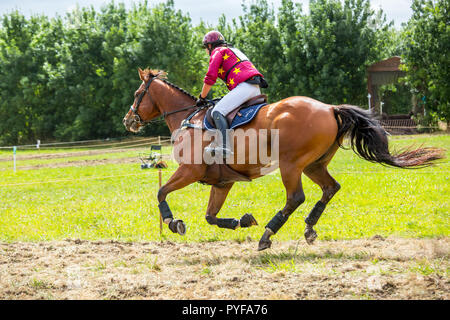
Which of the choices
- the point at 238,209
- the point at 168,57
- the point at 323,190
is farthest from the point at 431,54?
the point at 323,190

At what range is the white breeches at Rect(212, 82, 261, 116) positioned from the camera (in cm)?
655

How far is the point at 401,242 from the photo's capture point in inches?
262

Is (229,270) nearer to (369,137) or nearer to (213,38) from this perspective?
(369,137)

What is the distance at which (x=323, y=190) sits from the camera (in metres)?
6.88

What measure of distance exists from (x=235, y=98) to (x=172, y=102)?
53.8 inches

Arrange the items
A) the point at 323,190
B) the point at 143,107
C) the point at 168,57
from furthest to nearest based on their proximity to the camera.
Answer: the point at 168,57 → the point at 143,107 → the point at 323,190

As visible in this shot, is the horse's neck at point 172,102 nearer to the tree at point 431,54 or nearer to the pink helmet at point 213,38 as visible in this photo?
the pink helmet at point 213,38

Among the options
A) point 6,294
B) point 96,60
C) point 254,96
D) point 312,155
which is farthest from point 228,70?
point 96,60

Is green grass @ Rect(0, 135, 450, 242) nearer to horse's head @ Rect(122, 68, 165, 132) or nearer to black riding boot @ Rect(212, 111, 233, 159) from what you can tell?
black riding boot @ Rect(212, 111, 233, 159)

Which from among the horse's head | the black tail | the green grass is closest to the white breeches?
the black tail

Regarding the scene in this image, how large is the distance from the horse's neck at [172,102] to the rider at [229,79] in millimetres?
654

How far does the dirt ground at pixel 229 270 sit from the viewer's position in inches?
182

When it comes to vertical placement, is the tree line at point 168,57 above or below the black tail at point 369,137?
above

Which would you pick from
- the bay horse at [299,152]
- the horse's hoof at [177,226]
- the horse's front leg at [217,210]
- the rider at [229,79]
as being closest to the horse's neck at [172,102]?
the bay horse at [299,152]
